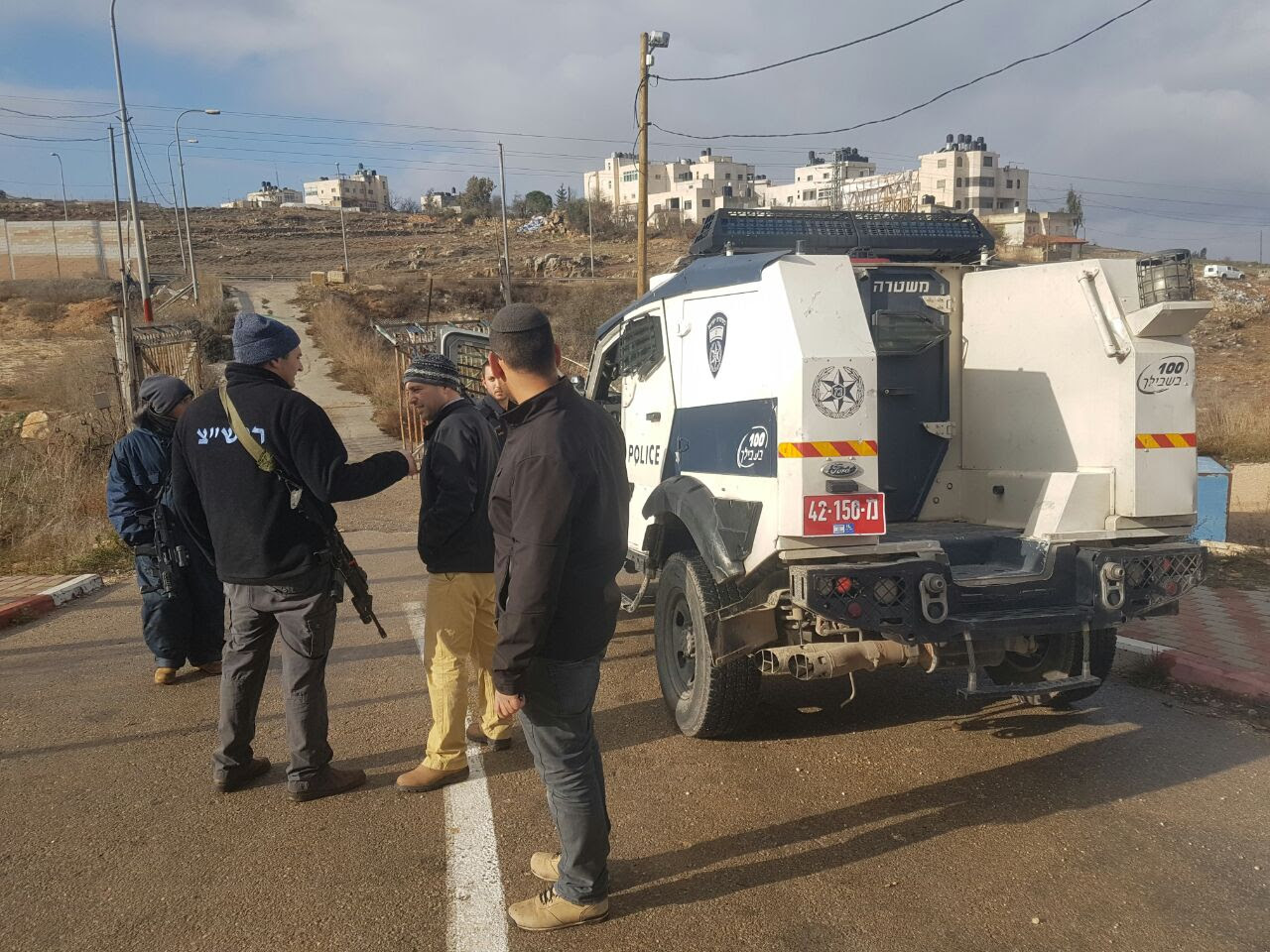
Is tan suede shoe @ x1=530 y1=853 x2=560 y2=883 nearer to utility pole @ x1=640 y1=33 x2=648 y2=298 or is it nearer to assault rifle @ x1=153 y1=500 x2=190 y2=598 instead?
assault rifle @ x1=153 y1=500 x2=190 y2=598

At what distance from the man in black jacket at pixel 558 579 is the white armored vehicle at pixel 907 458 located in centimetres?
117

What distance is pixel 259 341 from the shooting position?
379 cm

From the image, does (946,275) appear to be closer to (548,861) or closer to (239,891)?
(548,861)

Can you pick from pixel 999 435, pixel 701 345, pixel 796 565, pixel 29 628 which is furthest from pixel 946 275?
pixel 29 628

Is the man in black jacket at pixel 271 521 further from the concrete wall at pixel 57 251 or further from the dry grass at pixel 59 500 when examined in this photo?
the concrete wall at pixel 57 251

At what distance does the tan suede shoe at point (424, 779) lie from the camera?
159 inches

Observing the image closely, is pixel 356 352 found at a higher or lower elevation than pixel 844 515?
higher

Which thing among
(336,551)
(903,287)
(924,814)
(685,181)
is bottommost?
(924,814)

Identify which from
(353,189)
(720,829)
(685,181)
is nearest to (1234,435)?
(720,829)

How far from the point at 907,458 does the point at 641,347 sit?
1.70 metres

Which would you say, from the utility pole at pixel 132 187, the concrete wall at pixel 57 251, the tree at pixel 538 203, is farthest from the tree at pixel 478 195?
the utility pole at pixel 132 187

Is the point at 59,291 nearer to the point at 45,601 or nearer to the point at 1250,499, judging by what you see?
the point at 45,601

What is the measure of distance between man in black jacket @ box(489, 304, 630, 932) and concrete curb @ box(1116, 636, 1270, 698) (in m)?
3.99

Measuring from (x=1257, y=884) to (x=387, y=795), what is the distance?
11.1ft
